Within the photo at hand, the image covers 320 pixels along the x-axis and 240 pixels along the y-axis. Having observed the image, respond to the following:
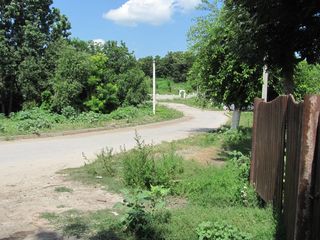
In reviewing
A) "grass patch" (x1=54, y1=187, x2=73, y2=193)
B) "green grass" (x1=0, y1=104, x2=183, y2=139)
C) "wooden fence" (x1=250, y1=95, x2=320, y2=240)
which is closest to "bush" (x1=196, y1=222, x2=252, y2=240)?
"wooden fence" (x1=250, y1=95, x2=320, y2=240)

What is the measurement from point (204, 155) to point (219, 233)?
8.29 m

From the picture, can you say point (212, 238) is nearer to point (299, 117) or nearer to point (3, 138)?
point (299, 117)

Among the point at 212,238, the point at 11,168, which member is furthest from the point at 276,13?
the point at 11,168

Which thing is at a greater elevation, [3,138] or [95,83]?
[95,83]

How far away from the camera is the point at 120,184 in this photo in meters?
9.11

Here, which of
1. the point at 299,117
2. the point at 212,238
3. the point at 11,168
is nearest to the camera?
the point at 299,117

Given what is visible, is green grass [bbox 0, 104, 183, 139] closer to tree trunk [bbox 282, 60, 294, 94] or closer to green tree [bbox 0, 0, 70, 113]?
green tree [bbox 0, 0, 70, 113]

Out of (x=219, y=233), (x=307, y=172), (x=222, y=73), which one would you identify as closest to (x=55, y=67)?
(x=222, y=73)

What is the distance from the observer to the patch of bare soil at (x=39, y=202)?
19.8ft

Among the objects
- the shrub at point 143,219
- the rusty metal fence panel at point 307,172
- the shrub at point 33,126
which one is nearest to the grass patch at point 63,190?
the shrub at point 143,219

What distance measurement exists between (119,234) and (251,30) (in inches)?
224

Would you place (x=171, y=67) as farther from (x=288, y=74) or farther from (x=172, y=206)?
(x=172, y=206)

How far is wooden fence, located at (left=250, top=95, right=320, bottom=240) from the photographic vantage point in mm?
3816

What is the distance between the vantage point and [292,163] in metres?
4.70
